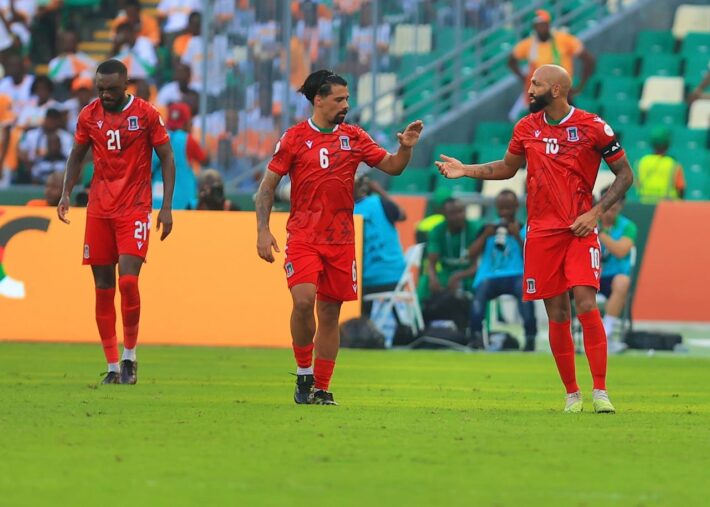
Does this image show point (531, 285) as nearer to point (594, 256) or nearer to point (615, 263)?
point (594, 256)

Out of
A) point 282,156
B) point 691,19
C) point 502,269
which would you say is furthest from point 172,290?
point 691,19

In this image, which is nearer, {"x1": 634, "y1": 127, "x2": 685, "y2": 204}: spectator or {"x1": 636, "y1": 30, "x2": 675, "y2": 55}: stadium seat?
{"x1": 634, "y1": 127, "x2": 685, "y2": 204}: spectator

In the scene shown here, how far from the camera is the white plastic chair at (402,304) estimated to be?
1877 cm

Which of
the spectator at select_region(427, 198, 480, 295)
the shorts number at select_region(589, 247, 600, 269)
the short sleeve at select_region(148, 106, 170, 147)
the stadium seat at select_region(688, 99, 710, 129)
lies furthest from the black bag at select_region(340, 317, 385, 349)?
the stadium seat at select_region(688, 99, 710, 129)

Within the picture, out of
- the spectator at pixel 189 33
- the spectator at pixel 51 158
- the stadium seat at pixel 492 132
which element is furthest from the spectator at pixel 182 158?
the stadium seat at pixel 492 132

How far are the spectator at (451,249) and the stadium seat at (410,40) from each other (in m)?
5.94

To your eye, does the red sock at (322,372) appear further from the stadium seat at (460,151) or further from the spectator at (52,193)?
the stadium seat at (460,151)

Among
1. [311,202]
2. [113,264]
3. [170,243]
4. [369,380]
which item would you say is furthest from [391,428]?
[170,243]

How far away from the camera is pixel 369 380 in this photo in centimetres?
1370

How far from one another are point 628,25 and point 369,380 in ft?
48.2

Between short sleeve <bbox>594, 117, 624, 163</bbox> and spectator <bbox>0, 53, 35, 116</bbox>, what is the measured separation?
1659 cm

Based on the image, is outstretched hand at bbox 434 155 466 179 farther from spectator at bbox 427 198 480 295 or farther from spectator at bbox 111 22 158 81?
spectator at bbox 111 22 158 81

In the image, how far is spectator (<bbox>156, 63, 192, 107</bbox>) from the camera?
24422 millimetres

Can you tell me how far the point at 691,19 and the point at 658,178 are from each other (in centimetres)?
631
